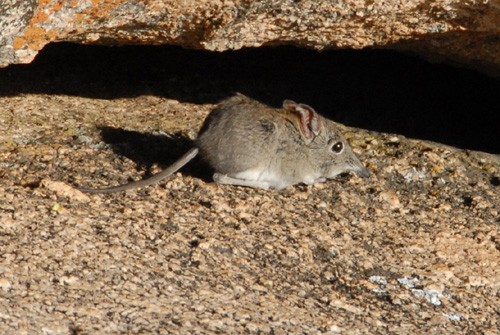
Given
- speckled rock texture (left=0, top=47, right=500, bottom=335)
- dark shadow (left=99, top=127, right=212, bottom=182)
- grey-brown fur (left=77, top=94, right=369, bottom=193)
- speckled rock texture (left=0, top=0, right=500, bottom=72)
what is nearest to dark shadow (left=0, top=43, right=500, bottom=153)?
speckled rock texture (left=0, top=47, right=500, bottom=335)

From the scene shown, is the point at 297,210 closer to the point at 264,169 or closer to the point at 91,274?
the point at 264,169

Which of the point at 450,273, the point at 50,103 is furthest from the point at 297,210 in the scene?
the point at 50,103

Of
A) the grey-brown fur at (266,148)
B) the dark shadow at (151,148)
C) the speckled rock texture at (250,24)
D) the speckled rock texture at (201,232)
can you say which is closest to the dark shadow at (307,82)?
the speckled rock texture at (201,232)

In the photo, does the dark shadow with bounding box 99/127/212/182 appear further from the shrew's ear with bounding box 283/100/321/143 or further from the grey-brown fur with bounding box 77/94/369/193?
the shrew's ear with bounding box 283/100/321/143

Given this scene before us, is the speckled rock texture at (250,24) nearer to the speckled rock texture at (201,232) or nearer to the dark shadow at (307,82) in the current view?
the speckled rock texture at (201,232)

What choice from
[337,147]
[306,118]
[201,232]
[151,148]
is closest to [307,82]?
[337,147]

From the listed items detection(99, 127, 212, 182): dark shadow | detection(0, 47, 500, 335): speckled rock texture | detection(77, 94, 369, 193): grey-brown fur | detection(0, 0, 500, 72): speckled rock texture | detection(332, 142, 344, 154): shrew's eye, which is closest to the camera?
detection(0, 47, 500, 335): speckled rock texture

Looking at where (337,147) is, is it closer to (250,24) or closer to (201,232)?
(250,24)
